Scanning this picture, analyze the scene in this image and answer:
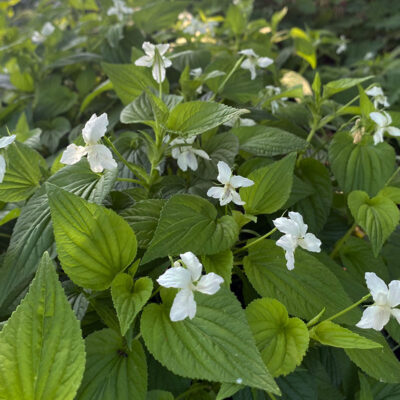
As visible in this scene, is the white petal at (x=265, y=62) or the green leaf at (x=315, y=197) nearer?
the green leaf at (x=315, y=197)

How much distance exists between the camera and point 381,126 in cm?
97

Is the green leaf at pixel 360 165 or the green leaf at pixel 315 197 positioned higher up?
the green leaf at pixel 360 165

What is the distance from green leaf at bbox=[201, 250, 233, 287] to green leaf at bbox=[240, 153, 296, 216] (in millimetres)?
135

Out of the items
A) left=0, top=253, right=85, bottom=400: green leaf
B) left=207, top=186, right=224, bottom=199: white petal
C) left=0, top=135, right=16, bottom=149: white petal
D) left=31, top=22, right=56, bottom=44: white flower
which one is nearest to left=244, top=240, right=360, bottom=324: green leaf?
left=207, top=186, right=224, bottom=199: white petal

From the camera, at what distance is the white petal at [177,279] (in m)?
0.59

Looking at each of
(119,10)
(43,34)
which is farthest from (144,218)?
(43,34)

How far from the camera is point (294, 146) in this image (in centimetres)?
98

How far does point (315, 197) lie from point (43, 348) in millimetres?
728

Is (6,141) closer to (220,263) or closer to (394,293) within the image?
(220,263)

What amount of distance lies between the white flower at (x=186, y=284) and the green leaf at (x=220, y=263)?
14 centimetres

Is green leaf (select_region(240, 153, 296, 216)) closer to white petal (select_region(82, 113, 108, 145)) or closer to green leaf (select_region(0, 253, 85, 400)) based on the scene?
white petal (select_region(82, 113, 108, 145))

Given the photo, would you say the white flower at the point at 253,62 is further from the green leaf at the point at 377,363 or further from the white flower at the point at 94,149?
the green leaf at the point at 377,363

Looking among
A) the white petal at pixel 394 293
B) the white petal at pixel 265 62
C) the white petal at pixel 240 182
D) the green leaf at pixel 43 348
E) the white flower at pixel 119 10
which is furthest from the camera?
the white flower at pixel 119 10

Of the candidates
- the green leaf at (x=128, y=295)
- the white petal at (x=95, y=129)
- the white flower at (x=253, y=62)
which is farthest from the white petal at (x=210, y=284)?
the white flower at (x=253, y=62)
